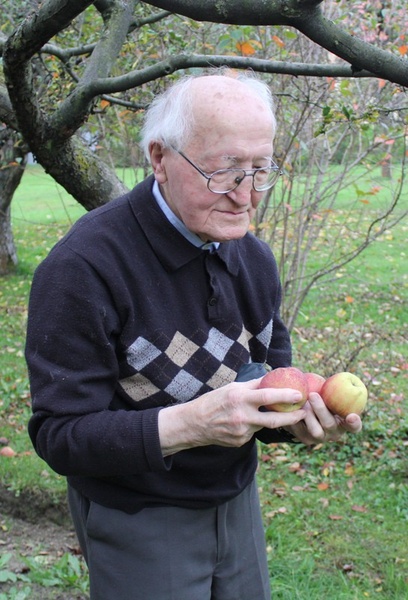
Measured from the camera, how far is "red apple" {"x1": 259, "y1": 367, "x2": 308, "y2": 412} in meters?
1.72

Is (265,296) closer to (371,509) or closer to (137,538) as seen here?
(137,538)

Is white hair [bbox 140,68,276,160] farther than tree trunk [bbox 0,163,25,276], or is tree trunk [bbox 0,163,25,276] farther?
tree trunk [bbox 0,163,25,276]

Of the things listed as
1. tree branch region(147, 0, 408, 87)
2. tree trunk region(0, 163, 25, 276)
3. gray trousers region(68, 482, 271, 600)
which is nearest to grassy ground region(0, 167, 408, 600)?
gray trousers region(68, 482, 271, 600)

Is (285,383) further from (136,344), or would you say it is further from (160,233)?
(160,233)

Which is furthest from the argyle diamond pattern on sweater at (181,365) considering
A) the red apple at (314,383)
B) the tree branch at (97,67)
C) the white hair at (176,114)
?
the tree branch at (97,67)

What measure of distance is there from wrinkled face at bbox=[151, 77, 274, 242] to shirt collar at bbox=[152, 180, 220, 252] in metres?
0.03

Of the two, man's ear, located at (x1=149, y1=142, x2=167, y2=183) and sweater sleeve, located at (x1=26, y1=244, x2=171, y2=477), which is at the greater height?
man's ear, located at (x1=149, y1=142, x2=167, y2=183)

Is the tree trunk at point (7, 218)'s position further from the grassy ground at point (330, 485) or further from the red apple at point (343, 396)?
the red apple at point (343, 396)

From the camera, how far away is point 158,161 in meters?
1.89

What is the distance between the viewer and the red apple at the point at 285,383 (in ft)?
5.64

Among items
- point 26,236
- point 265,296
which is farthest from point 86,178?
point 26,236

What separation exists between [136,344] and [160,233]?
301 mm

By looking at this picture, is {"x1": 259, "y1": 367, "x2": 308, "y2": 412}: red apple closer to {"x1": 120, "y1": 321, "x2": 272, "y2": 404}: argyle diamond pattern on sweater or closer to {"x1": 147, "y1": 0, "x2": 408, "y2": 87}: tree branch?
{"x1": 120, "y1": 321, "x2": 272, "y2": 404}: argyle diamond pattern on sweater

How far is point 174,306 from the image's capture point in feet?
6.15
